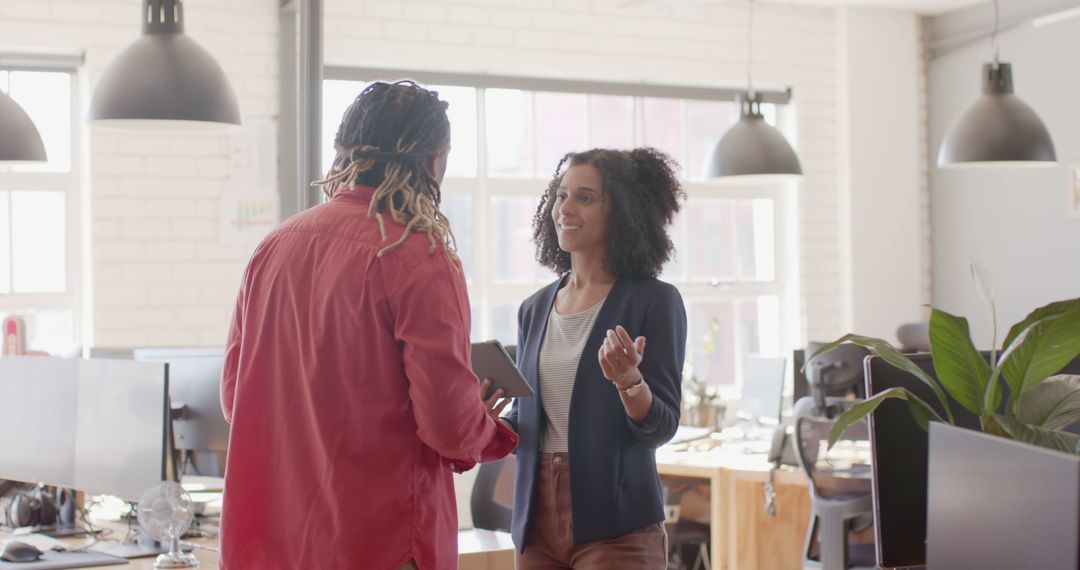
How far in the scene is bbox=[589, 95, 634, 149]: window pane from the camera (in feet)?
→ 20.1

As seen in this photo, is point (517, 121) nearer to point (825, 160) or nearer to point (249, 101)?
point (249, 101)

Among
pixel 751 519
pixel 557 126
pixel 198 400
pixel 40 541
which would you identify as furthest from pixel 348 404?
pixel 557 126

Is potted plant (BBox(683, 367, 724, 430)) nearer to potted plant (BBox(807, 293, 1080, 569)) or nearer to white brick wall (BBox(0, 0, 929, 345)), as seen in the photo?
white brick wall (BBox(0, 0, 929, 345))

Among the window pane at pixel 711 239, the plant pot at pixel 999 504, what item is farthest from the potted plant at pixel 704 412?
the plant pot at pixel 999 504

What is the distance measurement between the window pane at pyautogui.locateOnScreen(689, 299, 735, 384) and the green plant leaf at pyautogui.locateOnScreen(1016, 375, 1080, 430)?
456 centimetres

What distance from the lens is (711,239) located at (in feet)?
21.1

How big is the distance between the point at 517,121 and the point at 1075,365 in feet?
13.8

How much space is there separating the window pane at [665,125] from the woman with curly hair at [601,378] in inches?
156

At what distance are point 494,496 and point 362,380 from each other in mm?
1571

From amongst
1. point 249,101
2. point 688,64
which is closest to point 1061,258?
point 688,64

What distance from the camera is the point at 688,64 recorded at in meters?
6.16

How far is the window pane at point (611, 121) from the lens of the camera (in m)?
6.13

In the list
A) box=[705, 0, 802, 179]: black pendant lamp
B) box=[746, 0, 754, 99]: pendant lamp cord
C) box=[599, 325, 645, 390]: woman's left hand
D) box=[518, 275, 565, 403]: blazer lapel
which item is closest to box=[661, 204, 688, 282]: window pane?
box=[746, 0, 754, 99]: pendant lamp cord

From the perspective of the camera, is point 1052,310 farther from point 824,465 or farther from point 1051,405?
point 824,465
